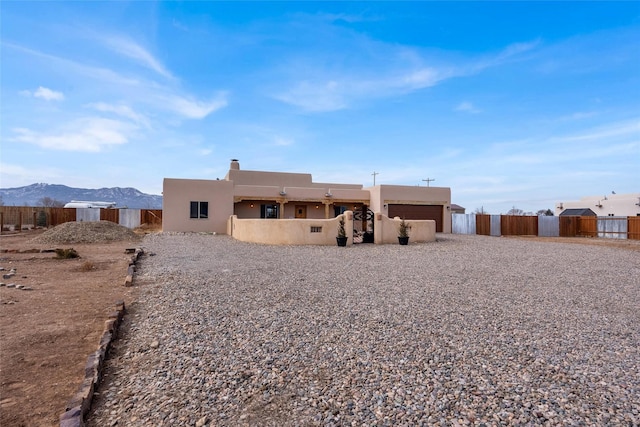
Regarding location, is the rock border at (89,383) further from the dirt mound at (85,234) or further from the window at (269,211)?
the window at (269,211)

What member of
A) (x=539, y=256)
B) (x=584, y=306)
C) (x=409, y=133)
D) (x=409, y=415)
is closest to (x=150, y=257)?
(x=409, y=415)

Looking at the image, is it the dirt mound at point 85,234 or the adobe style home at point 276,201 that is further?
the adobe style home at point 276,201

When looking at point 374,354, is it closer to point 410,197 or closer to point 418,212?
point 410,197

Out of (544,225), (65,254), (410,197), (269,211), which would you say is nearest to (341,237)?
(65,254)

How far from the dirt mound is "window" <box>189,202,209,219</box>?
4167mm

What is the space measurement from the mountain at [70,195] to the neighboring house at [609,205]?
507 ft

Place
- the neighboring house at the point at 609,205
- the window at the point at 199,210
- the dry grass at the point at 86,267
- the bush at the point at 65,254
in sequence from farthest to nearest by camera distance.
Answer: the neighboring house at the point at 609,205 < the window at the point at 199,210 < the bush at the point at 65,254 < the dry grass at the point at 86,267

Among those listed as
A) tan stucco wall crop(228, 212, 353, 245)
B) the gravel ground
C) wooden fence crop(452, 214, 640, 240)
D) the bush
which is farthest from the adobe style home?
the gravel ground

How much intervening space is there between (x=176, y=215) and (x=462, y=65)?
18073 millimetres

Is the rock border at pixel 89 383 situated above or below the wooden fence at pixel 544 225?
below

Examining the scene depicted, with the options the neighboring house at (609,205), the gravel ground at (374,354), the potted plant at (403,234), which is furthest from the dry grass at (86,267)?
the neighboring house at (609,205)

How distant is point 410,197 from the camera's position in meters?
25.7

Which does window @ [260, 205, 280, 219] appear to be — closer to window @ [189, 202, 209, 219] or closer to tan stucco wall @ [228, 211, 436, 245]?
window @ [189, 202, 209, 219]

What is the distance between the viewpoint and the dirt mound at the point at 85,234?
16203mm
